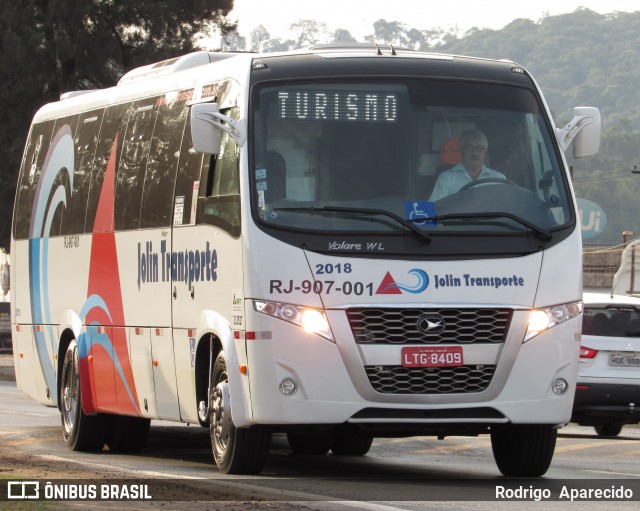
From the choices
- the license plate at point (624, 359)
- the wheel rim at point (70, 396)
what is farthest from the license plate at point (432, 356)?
the license plate at point (624, 359)

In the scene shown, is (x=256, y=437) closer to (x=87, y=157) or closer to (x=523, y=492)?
(x=523, y=492)

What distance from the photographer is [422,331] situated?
11.6 meters

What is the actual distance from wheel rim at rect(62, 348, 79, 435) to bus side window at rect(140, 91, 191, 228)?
2354mm

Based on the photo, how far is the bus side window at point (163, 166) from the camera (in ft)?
45.5

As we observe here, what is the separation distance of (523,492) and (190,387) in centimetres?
297

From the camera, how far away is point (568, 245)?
39.4 ft

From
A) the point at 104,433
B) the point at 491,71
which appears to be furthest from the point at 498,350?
the point at 104,433

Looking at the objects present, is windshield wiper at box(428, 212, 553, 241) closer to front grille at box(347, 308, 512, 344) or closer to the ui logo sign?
front grille at box(347, 308, 512, 344)

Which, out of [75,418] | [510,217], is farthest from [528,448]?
[75,418]

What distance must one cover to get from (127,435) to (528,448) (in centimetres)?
480

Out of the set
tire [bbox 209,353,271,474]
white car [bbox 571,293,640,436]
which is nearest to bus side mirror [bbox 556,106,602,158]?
tire [bbox 209,353,271,474]

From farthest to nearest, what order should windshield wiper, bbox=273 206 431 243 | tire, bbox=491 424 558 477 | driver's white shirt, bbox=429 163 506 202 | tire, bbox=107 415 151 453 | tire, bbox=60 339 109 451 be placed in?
1. tire, bbox=107 415 151 453
2. tire, bbox=60 339 109 451
3. tire, bbox=491 424 558 477
4. driver's white shirt, bbox=429 163 506 202
5. windshield wiper, bbox=273 206 431 243

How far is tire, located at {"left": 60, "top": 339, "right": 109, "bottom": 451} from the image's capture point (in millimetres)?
15820

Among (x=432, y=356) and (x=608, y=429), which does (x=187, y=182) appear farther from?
(x=608, y=429)
